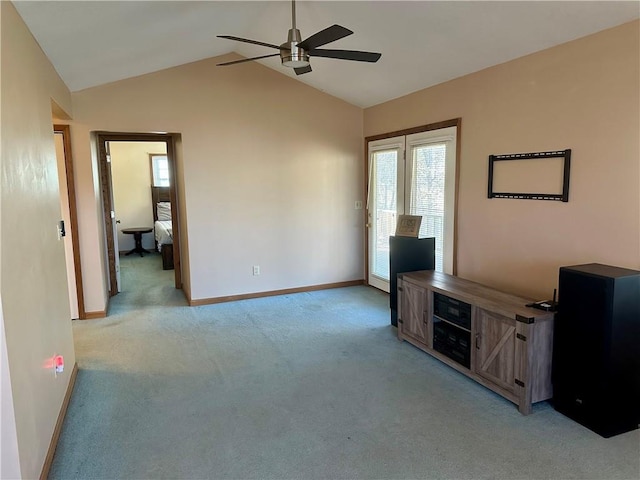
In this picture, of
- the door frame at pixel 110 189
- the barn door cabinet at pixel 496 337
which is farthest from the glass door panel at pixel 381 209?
the door frame at pixel 110 189

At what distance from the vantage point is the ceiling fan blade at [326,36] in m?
2.45

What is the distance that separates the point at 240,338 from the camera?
4074 millimetres

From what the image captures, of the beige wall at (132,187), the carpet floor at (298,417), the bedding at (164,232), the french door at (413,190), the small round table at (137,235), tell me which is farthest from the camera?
the beige wall at (132,187)

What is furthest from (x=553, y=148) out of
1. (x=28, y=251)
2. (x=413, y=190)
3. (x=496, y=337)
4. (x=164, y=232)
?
(x=164, y=232)

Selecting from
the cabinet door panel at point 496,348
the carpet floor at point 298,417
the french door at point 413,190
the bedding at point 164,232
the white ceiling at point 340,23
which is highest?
the white ceiling at point 340,23

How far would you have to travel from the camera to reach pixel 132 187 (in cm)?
890

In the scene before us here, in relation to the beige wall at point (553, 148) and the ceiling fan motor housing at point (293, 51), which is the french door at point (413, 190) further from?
the ceiling fan motor housing at point (293, 51)

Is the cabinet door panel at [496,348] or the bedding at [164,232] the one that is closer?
the cabinet door panel at [496,348]

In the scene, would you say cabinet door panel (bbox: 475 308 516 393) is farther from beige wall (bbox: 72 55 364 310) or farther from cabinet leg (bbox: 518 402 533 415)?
beige wall (bbox: 72 55 364 310)

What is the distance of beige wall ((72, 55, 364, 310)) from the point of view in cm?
471

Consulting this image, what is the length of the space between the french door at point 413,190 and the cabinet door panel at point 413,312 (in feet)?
2.47

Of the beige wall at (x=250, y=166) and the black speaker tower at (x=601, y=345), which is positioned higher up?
the beige wall at (x=250, y=166)

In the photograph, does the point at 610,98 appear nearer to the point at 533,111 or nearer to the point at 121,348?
the point at 533,111

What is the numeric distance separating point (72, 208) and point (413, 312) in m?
3.69
